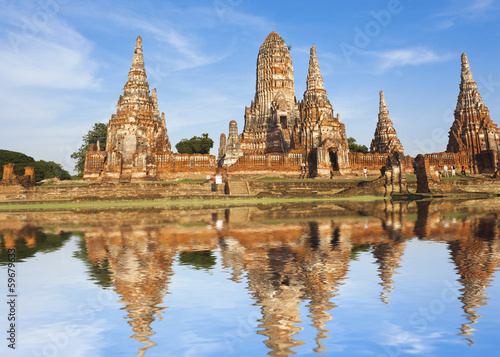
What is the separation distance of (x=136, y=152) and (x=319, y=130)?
17233mm

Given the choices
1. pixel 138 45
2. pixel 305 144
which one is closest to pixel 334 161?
pixel 305 144

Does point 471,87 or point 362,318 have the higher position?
point 471,87

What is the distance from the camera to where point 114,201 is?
19422mm

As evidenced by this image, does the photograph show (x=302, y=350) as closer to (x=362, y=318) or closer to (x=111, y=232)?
(x=362, y=318)

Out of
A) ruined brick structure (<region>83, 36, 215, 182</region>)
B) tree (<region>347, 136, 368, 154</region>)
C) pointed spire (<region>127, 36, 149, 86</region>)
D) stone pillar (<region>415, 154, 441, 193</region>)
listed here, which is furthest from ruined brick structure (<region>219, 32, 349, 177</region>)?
tree (<region>347, 136, 368, 154</region>)

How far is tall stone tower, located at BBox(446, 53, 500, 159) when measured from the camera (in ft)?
132

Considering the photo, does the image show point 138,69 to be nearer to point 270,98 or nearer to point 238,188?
point 238,188

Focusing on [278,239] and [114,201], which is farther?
[114,201]

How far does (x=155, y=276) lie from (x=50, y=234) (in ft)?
16.6

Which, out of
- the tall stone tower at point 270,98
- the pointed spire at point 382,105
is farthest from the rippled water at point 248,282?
the pointed spire at point 382,105

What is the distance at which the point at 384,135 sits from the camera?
55406 millimetres

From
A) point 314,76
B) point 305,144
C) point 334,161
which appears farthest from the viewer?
point 314,76

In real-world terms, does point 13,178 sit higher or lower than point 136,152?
lower

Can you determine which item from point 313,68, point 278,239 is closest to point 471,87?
point 313,68
